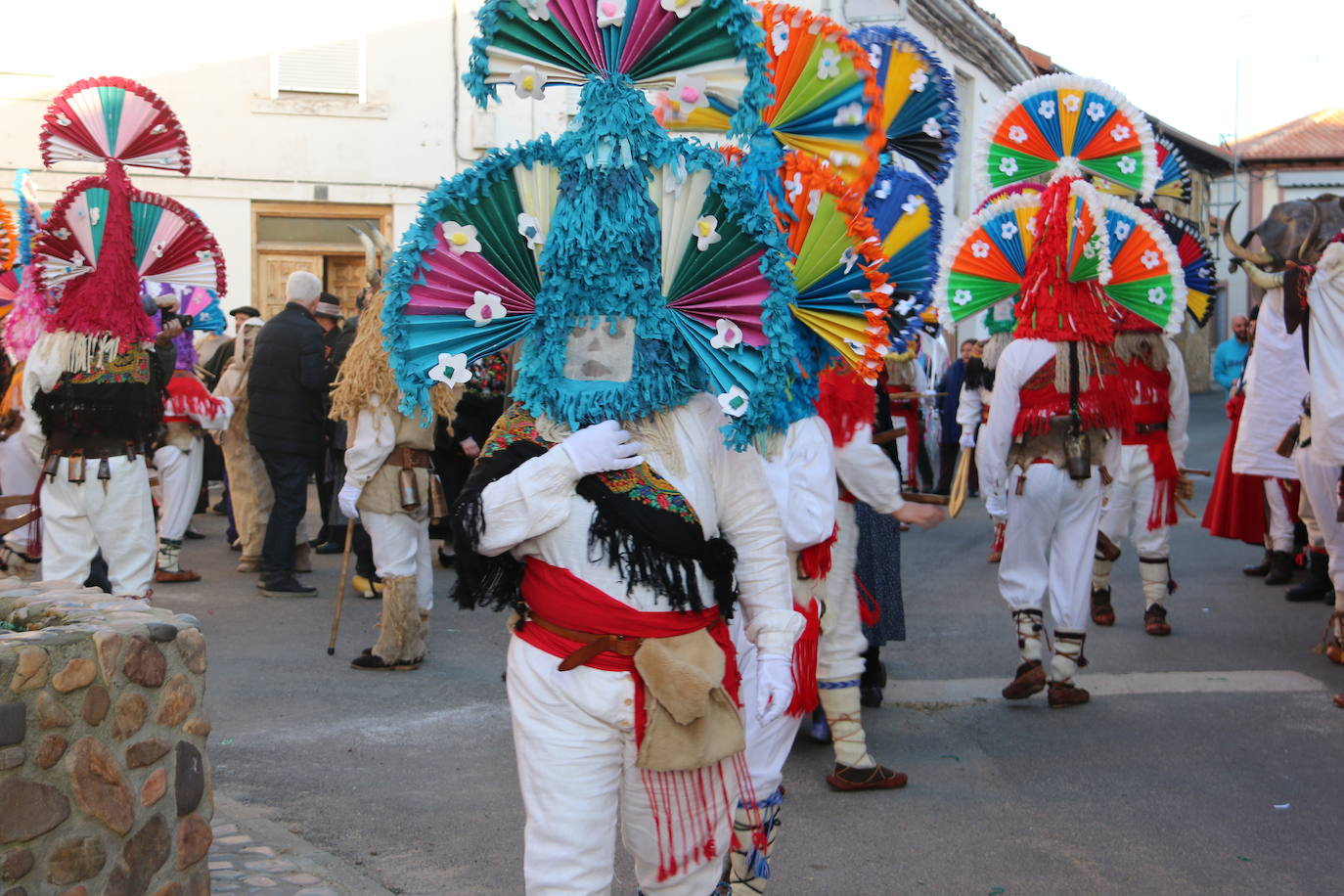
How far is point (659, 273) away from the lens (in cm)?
333

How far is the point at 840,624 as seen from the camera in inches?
218

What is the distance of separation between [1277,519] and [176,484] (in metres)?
8.21

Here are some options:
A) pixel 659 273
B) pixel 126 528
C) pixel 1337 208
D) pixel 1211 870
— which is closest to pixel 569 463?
pixel 659 273

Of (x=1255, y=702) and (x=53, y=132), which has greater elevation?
(x=53, y=132)

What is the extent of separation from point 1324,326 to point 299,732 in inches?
208

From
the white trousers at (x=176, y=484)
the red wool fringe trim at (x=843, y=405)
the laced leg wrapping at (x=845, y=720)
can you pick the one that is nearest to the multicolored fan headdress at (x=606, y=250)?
the red wool fringe trim at (x=843, y=405)

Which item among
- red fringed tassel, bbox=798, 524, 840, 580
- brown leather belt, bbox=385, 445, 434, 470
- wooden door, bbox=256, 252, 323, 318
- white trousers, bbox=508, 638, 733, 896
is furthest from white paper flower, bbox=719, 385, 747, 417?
wooden door, bbox=256, 252, 323, 318

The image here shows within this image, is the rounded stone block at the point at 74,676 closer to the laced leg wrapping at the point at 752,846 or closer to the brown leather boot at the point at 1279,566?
the laced leg wrapping at the point at 752,846

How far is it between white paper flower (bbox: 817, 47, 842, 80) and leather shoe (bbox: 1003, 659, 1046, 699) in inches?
133

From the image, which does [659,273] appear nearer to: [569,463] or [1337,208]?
[569,463]

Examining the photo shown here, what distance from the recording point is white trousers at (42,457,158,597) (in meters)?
7.03

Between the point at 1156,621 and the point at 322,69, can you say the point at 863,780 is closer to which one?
the point at 1156,621

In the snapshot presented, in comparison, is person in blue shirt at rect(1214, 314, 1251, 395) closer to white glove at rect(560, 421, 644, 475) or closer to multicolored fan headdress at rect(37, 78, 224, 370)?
multicolored fan headdress at rect(37, 78, 224, 370)

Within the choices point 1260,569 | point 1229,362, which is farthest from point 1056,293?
point 1229,362
